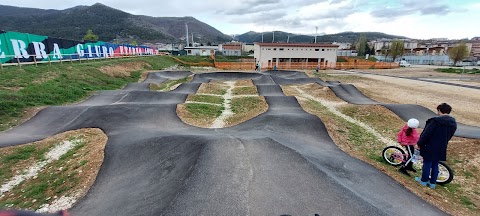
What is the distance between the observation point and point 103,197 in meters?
6.76

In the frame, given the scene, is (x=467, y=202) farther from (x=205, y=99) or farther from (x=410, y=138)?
(x=205, y=99)

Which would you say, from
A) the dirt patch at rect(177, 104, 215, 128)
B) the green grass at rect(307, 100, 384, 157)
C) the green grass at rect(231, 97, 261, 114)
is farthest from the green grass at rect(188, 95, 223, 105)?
the green grass at rect(307, 100, 384, 157)

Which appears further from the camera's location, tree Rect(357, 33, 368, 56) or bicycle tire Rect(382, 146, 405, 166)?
tree Rect(357, 33, 368, 56)

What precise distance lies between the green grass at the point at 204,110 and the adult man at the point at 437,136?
1213cm

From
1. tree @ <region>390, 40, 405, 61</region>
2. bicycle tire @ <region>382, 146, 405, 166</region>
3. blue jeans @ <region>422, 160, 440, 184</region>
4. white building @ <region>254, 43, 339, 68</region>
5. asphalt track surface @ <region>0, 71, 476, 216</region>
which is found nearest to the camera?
asphalt track surface @ <region>0, 71, 476, 216</region>

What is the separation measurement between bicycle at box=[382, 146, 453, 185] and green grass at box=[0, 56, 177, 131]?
60.1ft

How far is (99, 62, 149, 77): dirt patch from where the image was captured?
30200 millimetres

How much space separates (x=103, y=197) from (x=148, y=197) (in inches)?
70.2

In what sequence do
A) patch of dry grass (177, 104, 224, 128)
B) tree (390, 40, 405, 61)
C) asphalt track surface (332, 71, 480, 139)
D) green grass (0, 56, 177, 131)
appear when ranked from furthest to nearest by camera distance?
tree (390, 40, 405, 61) < patch of dry grass (177, 104, 224, 128) < green grass (0, 56, 177, 131) < asphalt track surface (332, 71, 480, 139)

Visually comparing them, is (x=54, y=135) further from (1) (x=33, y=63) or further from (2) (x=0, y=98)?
(1) (x=33, y=63)

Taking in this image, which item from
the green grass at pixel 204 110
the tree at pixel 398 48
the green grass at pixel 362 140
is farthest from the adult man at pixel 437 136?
the tree at pixel 398 48

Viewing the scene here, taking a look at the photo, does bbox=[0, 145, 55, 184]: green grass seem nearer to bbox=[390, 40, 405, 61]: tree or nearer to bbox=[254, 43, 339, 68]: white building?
bbox=[254, 43, 339, 68]: white building

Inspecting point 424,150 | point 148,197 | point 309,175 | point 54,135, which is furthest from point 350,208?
point 54,135

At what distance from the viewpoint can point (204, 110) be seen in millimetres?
17875
